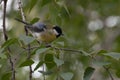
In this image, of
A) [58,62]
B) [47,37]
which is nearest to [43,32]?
[47,37]

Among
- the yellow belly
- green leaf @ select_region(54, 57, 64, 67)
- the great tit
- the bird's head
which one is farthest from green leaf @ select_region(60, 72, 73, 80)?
the bird's head

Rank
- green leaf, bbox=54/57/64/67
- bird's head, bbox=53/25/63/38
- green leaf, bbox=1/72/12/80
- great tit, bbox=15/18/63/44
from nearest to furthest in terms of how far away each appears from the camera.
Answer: green leaf, bbox=54/57/64/67 → green leaf, bbox=1/72/12/80 → great tit, bbox=15/18/63/44 → bird's head, bbox=53/25/63/38

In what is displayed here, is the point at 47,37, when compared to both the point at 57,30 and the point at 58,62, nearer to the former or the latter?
the point at 57,30

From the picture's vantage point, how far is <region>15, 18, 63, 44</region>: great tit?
1871mm

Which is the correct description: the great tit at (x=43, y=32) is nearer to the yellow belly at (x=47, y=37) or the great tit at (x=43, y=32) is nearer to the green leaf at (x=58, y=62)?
the yellow belly at (x=47, y=37)

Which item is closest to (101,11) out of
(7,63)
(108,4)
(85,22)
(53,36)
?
(108,4)

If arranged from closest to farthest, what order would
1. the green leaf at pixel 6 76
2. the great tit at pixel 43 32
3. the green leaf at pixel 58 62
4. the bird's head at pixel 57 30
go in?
the green leaf at pixel 58 62
the green leaf at pixel 6 76
the great tit at pixel 43 32
the bird's head at pixel 57 30

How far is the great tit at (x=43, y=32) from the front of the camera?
73.7 inches

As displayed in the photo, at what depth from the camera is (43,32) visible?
207 centimetres

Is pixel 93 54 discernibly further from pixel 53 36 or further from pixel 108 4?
pixel 108 4

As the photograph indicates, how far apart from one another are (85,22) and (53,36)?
2.27 meters

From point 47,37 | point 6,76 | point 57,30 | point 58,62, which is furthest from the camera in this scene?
point 57,30

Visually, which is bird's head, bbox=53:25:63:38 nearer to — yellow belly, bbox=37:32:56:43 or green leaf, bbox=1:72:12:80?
yellow belly, bbox=37:32:56:43

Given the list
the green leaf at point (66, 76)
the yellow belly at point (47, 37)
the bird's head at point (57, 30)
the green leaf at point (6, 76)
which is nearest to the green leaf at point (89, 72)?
the green leaf at point (66, 76)
